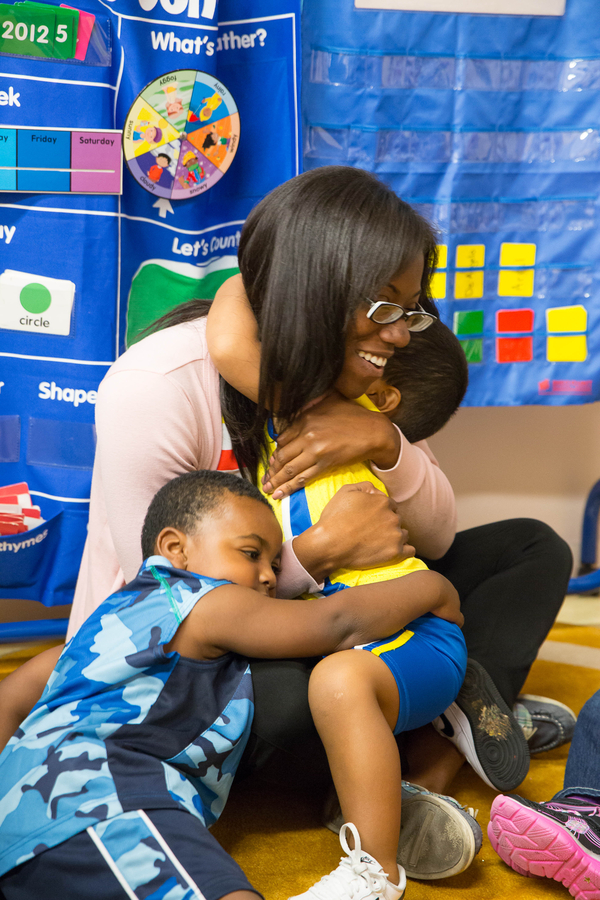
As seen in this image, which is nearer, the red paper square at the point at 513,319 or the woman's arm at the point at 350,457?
the woman's arm at the point at 350,457

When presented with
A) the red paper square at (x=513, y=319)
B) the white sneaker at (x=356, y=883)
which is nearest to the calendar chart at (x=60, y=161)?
the red paper square at (x=513, y=319)

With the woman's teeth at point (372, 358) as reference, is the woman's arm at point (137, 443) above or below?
below

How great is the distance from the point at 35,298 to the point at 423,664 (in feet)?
3.66

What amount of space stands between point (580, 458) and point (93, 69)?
5.30 feet

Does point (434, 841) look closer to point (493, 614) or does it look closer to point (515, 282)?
point (493, 614)

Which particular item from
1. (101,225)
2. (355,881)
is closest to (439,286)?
(101,225)

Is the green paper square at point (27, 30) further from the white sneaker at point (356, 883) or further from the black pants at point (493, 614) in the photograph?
the white sneaker at point (356, 883)

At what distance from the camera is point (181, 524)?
101 cm

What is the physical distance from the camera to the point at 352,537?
3.43 feet

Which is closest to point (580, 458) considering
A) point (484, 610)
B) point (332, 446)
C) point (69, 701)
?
point (484, 610)

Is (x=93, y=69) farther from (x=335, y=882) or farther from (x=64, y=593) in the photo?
(x=335, y=882)

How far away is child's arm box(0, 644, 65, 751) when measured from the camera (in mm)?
1056

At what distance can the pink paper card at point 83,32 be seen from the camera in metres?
1.53

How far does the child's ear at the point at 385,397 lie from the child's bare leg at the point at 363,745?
1.56 ft
